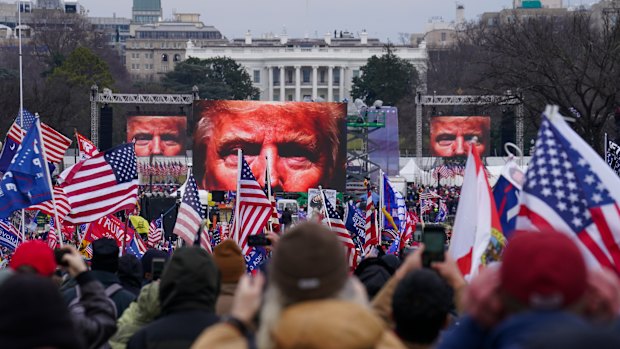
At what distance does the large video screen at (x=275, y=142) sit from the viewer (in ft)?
174

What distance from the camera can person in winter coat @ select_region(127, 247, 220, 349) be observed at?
5805mm

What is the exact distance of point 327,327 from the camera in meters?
4.07

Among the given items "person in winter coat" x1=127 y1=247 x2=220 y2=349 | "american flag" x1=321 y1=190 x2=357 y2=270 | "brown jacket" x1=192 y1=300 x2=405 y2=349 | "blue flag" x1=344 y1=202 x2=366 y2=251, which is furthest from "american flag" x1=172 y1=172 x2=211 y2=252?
"blue flag" x1=344 y1=202 x2=366 y2=251

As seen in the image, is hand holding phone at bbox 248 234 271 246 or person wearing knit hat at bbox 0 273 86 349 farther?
hand holding phone at bbox 248 234 271 246

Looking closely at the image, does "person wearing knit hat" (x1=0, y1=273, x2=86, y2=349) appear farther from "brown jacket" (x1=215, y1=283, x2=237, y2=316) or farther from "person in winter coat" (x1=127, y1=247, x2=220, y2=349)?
"brown jacket" (x1=215, y1=283, x2=237, y2=316)

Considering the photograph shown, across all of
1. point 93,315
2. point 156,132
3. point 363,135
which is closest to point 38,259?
point 93,315

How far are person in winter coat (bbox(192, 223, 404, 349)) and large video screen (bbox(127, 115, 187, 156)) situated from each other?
54.7 metres

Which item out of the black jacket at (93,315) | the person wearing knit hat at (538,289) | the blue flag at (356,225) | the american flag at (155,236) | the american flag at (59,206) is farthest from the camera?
the american flag at (155,236)

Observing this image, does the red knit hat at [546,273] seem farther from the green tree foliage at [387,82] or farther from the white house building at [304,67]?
the white house building at [304,67]

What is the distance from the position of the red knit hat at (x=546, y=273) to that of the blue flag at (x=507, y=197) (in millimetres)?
4675

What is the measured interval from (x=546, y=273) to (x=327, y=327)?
59 centimetres

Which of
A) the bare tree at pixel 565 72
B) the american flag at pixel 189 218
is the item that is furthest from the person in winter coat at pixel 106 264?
the bare tree at pixel 565 72

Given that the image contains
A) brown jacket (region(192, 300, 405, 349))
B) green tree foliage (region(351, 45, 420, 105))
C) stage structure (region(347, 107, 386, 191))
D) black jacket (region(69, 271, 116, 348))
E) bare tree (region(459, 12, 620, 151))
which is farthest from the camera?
green tree foliage (region(351, 45, 420, 105))

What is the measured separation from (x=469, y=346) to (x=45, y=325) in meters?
1.17
